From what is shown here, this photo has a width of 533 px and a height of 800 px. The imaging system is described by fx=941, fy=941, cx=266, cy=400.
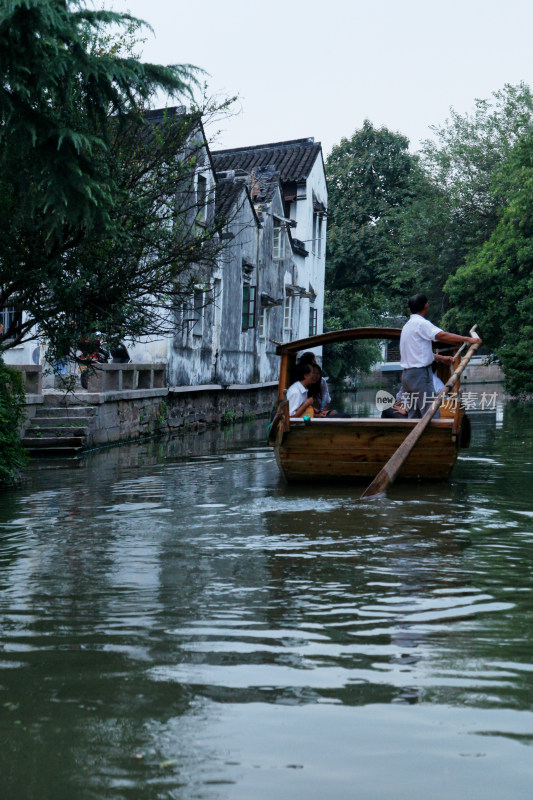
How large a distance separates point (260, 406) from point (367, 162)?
2258 centimetres

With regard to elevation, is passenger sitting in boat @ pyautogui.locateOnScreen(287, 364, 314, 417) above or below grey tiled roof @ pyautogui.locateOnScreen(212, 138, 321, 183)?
below

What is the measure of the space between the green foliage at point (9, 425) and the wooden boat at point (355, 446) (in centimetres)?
331

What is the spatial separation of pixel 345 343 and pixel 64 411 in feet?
112

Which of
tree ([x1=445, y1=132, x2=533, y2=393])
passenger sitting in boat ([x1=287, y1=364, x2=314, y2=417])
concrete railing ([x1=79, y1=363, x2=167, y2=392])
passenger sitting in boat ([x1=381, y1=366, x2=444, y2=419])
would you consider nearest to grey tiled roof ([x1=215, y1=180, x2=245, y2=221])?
concrete railing ([x1=79, y1=363, x2=167, y2=392])

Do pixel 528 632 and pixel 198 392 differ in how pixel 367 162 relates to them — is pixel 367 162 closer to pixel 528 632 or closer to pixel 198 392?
pixel 198 392

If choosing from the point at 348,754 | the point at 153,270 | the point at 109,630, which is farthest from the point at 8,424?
the point at 348,754

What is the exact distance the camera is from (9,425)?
1167 centimetres

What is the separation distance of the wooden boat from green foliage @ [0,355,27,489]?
3.31 m

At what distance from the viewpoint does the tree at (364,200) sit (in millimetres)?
49062

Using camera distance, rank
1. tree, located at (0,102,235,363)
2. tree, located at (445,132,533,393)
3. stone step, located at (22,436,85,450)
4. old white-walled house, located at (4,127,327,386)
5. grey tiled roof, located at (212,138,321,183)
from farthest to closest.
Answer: grey tiled roof, located at (212,138,321,183) < tree, located at (445,132,533,393) < old white-walled house, located at (4,127,327,386) < stone step, located at (22,436,85,450) < tree, located at (0,102,235,363)

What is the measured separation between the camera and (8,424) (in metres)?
11.6

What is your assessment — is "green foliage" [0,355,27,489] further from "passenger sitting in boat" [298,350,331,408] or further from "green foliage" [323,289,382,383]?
"green foliage" [323,289,382,383]

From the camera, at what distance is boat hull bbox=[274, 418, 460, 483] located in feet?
38.0

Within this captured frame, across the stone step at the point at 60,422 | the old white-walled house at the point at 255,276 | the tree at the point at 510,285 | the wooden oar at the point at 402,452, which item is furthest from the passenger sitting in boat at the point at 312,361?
the tree at the point at 510,285
